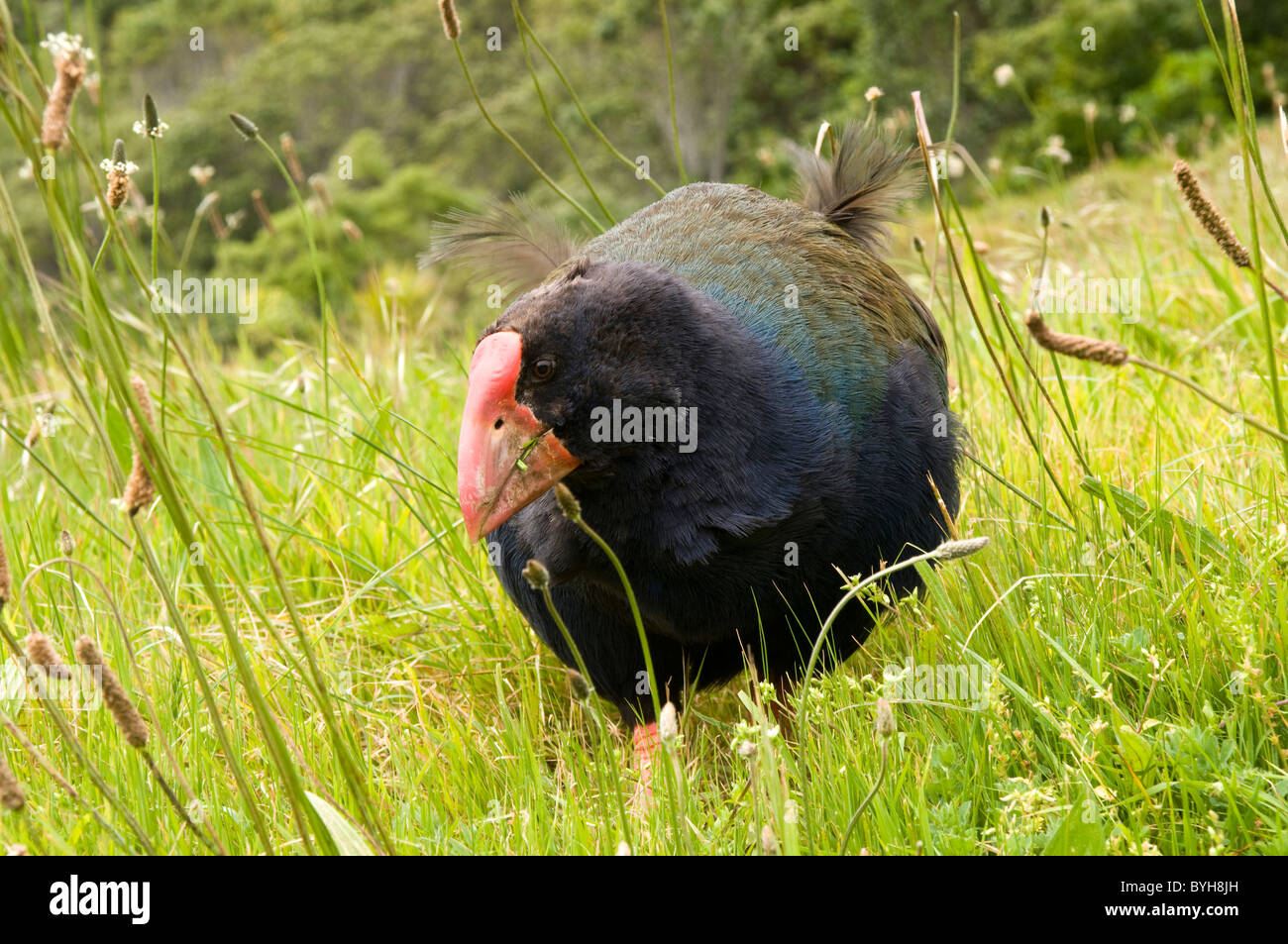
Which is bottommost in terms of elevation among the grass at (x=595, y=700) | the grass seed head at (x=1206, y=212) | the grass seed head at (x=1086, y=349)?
the grass at (x=595, y=700)

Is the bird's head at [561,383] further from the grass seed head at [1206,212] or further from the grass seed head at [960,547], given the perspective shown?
the grass seed head at [1206,212]

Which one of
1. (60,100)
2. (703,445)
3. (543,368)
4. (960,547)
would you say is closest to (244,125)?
(543,368)

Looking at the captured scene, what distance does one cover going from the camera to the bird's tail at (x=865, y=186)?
274cm

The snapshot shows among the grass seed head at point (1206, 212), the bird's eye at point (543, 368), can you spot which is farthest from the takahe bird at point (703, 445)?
the grass seed head at point (1206, 212)

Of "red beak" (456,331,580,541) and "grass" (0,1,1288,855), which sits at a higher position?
"red beak" (456,331,580,541)

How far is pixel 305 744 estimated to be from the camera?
6.68 feet

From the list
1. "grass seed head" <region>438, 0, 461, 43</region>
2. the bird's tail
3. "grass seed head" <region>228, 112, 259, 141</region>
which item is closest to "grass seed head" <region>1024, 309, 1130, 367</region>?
"grass seed head" <region>438, 0, 461, 43</region>

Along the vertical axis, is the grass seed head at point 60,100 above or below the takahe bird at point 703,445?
above

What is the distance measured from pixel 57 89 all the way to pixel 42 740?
139cm

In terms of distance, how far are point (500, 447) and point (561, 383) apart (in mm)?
127

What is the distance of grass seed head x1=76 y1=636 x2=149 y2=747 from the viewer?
1.15m

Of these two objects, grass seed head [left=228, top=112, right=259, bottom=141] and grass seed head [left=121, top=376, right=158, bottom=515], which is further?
grass seed head [left=228, top=112, right=259, bottom=141]

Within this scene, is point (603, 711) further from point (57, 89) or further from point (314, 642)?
point (57, 89)

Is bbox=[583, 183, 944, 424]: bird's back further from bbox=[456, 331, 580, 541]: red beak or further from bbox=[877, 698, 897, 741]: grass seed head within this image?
bbox=[877, 698, 897, 741]: grass seed head
